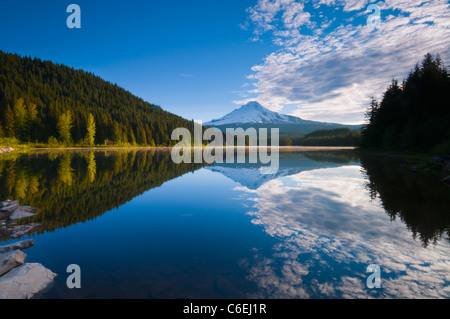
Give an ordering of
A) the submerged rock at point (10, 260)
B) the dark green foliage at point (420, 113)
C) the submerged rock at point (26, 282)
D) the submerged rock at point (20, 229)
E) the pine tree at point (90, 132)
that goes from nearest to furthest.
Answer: the submerged rock at point (26, 282), the submerged rock at point (10, 260), the submerged rock at point (20, 229), the dark green foliage at point (420, 113), the pine tree at point (90, 132)

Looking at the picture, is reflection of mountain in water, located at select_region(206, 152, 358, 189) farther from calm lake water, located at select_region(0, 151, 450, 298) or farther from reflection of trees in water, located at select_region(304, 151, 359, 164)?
reflection of trees in water, located at select_region(304, 151, 359, 164)

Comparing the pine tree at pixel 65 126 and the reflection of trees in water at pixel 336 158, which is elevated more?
the pine tree at pixel 65 126

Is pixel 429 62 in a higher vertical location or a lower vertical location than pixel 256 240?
higher

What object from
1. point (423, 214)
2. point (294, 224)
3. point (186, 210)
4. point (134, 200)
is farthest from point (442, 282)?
point (134, 200)

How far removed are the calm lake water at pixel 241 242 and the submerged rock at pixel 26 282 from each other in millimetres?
Answer: 314

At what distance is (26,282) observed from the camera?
15.6 ft

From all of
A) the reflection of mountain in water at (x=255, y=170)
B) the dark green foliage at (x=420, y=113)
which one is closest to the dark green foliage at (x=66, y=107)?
the reflection of mountain in water at (x=255, y=170)

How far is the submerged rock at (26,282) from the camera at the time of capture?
14.9ft

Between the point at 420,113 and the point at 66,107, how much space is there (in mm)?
125596

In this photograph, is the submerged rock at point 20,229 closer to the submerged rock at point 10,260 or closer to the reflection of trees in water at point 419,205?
the submerged rock at point 10,260

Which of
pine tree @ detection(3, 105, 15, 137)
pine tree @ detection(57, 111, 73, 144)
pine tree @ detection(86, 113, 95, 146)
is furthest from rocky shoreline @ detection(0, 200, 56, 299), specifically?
pine tree @ detection(86, 113, 95, 146)
